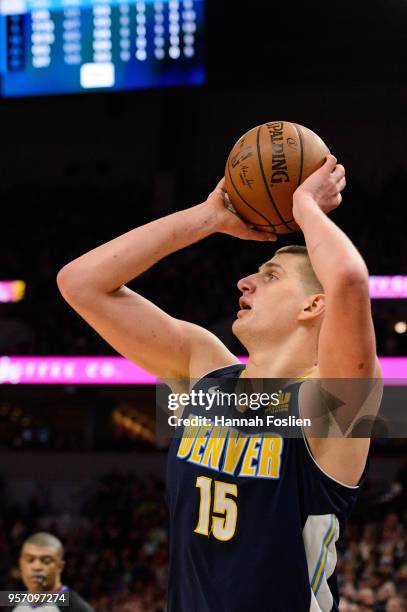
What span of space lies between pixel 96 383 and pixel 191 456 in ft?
34.4

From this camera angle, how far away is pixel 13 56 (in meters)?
9.34

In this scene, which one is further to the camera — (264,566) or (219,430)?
(219,430)

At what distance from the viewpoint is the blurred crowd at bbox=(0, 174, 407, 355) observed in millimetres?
13508

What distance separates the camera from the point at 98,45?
30.2 ft

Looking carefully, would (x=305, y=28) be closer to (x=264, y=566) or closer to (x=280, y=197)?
(x=280, y=197)

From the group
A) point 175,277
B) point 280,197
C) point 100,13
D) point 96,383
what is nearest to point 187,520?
point 280,197

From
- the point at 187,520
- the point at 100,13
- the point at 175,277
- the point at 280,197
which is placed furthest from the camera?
the point at 175,277

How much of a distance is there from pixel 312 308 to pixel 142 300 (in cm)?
54

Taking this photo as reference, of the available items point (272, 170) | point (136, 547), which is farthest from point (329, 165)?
point (136, 547)

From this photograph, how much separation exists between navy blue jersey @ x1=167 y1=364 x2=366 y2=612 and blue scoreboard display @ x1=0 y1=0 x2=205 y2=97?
732 cm

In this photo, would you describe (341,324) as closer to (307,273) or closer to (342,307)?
(342,307)

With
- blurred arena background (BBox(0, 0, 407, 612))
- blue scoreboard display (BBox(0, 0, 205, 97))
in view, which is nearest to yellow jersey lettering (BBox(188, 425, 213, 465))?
blurred arena background (BBox(0, 0, 407, 612))
